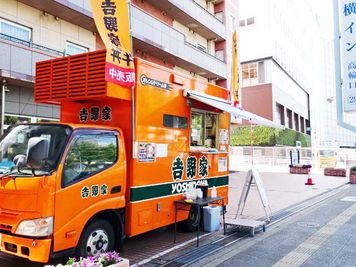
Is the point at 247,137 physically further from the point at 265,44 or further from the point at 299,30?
the point at 299,30

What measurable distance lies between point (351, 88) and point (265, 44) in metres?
43.4

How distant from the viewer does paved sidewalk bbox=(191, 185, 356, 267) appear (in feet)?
20.7

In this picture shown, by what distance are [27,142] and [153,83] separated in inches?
103

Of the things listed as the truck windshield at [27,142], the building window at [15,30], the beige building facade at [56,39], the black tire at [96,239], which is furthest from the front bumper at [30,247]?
the building window at [15,30]

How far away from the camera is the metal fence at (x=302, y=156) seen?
31.0 metres

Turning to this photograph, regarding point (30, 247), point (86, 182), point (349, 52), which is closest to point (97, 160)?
point (86, 182)

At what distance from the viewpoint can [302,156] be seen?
32688 mm

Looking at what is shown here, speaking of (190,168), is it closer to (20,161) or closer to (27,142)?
(27,142)

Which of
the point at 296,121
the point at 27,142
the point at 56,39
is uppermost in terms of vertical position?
the point at 296,121

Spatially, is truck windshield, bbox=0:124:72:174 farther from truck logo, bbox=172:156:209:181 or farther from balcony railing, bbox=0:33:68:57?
balcony railing, bbox=0:33:68:57

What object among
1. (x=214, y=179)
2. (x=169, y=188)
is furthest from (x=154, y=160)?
(x=214, y=179)

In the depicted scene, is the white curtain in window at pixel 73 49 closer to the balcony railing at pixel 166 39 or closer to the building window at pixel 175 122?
the balcony railing at pixel 166 39

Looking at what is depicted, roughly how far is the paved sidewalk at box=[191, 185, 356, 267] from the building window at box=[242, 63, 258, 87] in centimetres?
3690

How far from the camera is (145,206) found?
6.66 m
